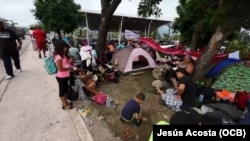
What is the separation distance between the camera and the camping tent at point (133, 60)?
8.83m

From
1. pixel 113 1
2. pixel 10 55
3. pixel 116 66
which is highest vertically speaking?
pixel 113 1

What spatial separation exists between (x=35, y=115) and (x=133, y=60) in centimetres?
480

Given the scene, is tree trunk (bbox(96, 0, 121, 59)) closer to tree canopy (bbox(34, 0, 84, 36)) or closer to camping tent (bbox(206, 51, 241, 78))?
camping tent (bbox(206, 51, 241, 78))

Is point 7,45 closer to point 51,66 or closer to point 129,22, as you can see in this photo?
point 51,66

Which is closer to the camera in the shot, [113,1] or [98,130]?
[98,130]

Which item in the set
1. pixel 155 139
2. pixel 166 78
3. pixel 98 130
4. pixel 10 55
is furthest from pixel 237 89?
pixel 10 55

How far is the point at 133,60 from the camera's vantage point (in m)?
9.09

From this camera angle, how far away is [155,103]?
6195 millimetres

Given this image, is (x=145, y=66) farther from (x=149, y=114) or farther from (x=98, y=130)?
(x=98, y=130)

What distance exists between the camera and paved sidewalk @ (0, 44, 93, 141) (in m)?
4.27

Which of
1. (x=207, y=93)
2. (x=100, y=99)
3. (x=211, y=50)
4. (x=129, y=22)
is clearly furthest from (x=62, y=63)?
(x=129, y=22)

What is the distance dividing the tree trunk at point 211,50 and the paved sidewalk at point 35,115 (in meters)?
4.05

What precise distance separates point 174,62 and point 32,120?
603 cm

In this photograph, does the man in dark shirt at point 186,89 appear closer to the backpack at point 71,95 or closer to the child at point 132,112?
the child at point 132,112
